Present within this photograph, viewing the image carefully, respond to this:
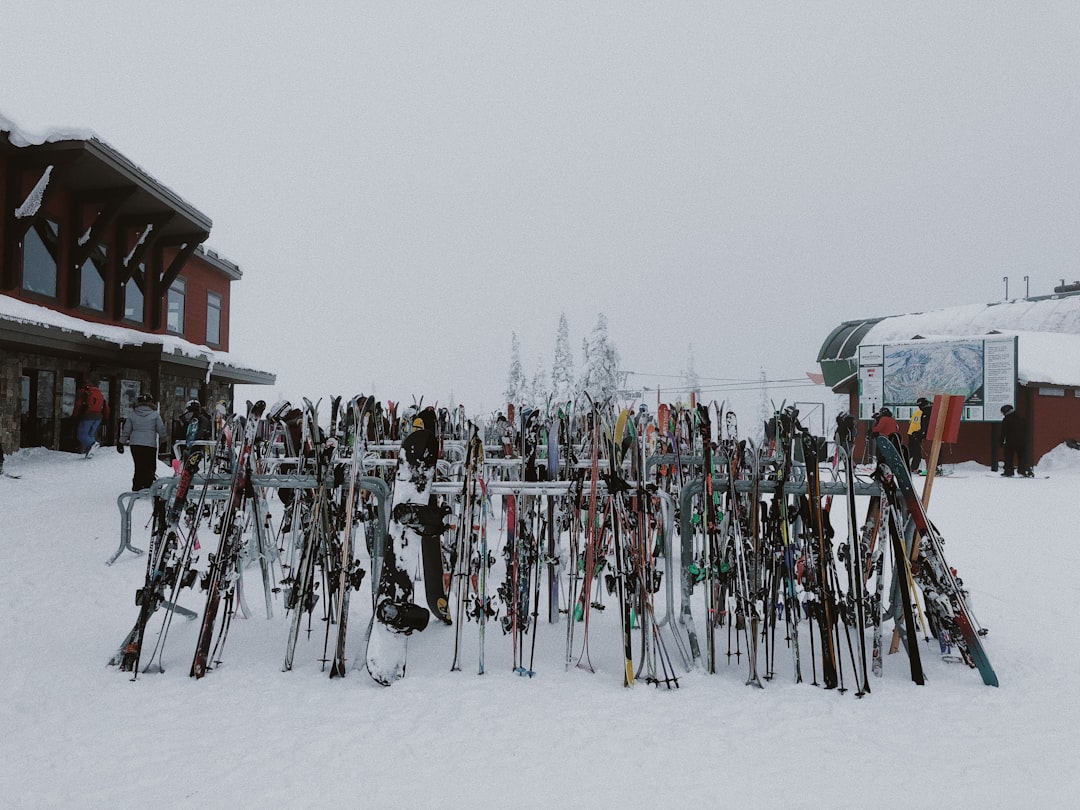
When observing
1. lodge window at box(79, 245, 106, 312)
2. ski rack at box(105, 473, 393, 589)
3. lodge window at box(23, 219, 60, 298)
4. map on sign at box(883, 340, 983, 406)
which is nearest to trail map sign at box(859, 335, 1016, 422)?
map on sign at box(883, 340, 983, 406)

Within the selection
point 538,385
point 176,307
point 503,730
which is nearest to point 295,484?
point 503,730

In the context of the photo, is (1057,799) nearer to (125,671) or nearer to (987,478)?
(125,671)

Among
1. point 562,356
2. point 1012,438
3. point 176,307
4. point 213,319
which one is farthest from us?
point 562,356

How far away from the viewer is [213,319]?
1923 centimetres

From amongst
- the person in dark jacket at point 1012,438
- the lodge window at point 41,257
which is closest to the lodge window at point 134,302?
the lodge window at point 41,257

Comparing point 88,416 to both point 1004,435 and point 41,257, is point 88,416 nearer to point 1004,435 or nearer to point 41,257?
point 41,257

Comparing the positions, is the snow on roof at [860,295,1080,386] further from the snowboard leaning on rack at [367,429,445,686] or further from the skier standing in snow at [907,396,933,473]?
the snowboard leaning on rack at [367,429,445,686]

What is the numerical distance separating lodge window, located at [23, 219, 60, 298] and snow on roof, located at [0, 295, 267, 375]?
0.55 meters

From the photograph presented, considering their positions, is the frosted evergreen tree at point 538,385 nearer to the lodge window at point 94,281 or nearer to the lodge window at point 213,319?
the lodge window at point 213,319

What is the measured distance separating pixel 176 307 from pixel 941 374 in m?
20.8

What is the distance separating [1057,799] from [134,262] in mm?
16871

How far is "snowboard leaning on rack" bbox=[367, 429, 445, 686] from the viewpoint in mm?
3373

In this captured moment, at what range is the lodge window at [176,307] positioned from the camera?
16594 millimetres

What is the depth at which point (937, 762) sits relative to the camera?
2594mm
